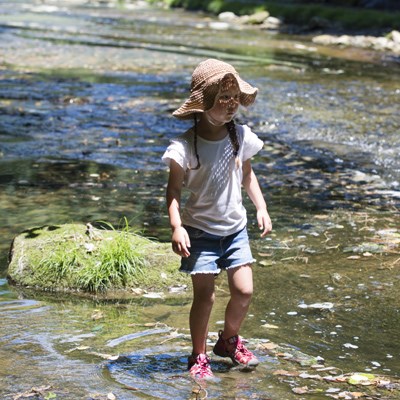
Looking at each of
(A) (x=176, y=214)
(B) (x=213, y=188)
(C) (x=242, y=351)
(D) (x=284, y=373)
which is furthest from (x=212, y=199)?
(D) (x=284, y=373)

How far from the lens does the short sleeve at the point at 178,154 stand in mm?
4875

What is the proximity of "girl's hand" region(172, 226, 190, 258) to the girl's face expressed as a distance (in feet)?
2.20

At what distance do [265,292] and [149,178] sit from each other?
411 centimetres

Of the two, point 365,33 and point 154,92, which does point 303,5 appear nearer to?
point 365,33

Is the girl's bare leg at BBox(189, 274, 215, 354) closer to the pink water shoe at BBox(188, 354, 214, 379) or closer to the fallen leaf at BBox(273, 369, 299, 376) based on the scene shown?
the pink water shoe at BBox(188, 354, 214, 379)

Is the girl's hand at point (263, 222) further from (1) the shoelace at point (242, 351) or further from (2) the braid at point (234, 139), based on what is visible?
(1) the shoelace at point (242, 351)

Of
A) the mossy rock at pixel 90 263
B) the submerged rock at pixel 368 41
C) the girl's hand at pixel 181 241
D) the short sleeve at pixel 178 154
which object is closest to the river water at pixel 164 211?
the mossy rock at pixel 90 263

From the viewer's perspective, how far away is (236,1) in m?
47.0

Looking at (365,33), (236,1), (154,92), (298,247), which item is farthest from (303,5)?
(298,247)

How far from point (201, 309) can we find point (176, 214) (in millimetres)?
574

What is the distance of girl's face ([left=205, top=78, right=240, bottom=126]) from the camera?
4.99 meters

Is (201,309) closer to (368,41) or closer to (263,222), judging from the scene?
(263,222)

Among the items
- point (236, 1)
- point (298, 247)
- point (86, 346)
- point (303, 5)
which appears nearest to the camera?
point (86, 346)

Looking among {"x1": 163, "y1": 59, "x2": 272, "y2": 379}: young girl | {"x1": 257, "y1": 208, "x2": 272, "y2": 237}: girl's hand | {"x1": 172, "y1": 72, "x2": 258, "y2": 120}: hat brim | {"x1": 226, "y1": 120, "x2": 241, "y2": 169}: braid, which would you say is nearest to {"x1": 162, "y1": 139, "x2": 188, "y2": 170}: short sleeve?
{"x1": 163, "y1": 59, "x2": 272, "y2": 379}: young girl
